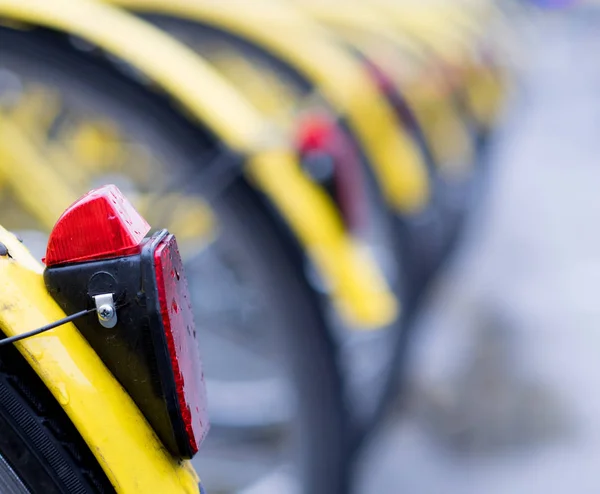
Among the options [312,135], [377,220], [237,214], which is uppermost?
[312,135]

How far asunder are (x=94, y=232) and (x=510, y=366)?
117 inches

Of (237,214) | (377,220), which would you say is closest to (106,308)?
(237,214)

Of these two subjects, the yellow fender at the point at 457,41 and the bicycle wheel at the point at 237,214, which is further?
the yellow fender at the point at 457,41

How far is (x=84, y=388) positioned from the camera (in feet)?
2.81

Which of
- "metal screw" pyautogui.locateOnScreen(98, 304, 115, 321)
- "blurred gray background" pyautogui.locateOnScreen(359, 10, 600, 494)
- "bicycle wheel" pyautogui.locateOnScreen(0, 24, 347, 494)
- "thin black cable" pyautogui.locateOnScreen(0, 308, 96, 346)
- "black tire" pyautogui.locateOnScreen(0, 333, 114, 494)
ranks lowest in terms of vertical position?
"blurred gray background" pyautogui.locateOnScreen(359, 10, 600, 494)

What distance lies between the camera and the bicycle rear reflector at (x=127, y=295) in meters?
0.84

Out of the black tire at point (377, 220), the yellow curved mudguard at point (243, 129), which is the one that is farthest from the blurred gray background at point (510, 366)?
the yellow curved mudguard at point (243, 129)

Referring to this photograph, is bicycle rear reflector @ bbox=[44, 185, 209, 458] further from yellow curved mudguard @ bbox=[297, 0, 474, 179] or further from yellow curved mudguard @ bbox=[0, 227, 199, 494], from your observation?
yellow curved mudguard @ bbox=[297, 0, 474, 179]

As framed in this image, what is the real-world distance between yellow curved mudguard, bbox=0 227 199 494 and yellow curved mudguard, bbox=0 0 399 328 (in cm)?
87

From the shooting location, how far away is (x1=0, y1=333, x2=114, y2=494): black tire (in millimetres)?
825

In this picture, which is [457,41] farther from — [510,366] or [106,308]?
[106,308]

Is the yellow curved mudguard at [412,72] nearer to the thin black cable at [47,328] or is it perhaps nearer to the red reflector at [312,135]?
the red reflector at [312,135]

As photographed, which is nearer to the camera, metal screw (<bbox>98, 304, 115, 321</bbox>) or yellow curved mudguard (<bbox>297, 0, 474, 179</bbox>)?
metal screw (<bbox>98, 304, 115, 321</bbox>)

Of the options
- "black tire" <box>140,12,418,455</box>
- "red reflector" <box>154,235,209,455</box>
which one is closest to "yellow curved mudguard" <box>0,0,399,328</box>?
"black tire" <box>140,12,418,455</box>
